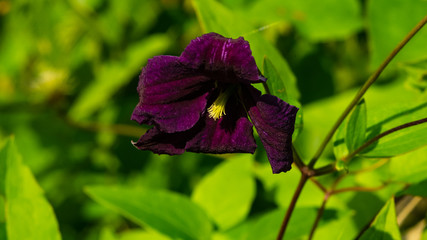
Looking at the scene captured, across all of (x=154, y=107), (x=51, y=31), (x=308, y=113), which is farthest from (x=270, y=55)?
(x=51, y=31)

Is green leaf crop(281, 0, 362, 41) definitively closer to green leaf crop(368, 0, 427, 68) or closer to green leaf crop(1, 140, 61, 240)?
green leaf crop(368, 0, 427, 68)

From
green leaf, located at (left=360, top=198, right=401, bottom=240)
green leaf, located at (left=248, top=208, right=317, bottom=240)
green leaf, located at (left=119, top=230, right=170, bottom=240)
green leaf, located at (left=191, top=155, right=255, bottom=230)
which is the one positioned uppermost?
green leaf, located at (left=360, top=198, right=401, bottom=240)

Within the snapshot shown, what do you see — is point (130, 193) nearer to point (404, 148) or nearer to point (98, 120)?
point (404, 148)

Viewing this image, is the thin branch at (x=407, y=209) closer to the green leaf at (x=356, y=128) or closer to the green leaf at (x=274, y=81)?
the green leaf at (x=356, y=128)

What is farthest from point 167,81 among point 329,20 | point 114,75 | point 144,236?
point 114,75

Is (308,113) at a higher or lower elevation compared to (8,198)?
lower

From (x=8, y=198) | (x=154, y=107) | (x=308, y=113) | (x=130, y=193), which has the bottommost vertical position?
(x=308, y=113)

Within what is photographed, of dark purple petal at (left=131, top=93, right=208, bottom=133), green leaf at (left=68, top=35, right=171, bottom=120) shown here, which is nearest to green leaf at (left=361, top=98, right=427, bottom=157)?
dark purple petal at (left=131, top=93, right=208, bottom=133)

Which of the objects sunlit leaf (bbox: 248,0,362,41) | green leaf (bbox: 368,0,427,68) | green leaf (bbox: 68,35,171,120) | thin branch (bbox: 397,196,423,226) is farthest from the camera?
green leaf (bbox: 68,35,171,120)
